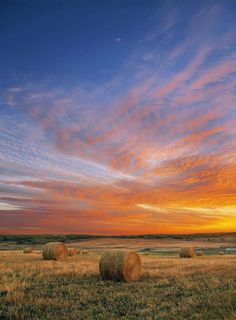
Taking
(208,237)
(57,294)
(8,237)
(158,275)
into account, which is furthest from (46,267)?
(208,237)

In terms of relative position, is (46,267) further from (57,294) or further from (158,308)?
(158,308)

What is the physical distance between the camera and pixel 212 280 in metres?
15.5

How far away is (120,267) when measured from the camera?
16.3 meters

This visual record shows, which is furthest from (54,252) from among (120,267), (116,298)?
(116,298)

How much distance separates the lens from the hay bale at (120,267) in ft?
53.2

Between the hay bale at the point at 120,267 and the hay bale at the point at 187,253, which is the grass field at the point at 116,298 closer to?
the hay bale at the point at 120,267

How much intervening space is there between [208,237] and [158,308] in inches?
4704

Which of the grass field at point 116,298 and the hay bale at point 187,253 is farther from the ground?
the hay bale at point 187,253

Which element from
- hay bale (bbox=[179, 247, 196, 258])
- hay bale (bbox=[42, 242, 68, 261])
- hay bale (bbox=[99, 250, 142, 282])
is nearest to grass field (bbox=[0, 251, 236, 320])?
hay bale (bbox=[99, 250, 142, 282])

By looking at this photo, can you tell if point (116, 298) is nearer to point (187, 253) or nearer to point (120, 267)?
point (120, 267)

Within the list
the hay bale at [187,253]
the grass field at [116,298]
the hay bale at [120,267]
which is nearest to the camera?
the grass field at [116,298]

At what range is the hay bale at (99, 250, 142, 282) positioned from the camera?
1622 cm

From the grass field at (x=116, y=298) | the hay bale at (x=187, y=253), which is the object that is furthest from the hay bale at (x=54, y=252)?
the hay bale at (x=187, y=253)

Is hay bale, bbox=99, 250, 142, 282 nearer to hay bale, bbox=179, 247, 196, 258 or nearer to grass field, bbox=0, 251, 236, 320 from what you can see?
grass field, bbox=0, 251, 236, 320
